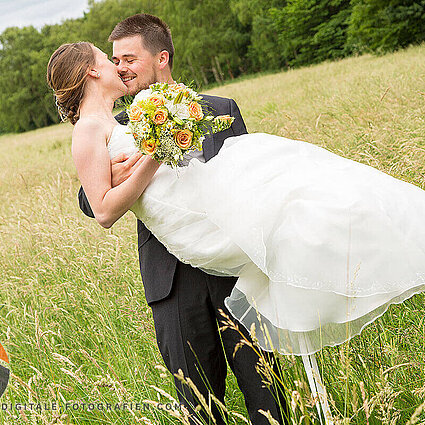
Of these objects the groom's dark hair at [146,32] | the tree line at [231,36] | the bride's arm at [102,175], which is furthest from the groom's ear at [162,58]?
the tree line at [231,36]

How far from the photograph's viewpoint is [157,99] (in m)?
1.76

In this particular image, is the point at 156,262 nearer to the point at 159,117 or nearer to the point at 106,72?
the point at 159,117

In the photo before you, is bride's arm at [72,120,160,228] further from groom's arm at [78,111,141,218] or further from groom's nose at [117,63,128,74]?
groom's nose at [117,63,128,74]

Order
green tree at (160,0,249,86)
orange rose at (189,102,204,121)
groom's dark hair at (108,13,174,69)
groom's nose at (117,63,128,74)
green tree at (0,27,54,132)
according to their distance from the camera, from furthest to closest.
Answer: green tree at (0,27,54,132)
green tree at (160,0,249,86)
groom's dark hair at (108,13,174,69)
groom's nose at (117,63,128,74)
orange rose at (189,102,204,121)

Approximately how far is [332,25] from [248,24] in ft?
39.6

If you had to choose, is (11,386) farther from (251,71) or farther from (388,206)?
(251,71)

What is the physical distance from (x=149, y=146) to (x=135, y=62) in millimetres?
1070

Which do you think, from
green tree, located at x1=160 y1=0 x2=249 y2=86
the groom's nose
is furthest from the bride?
green tree, located at x1=160 y1=0 x2=249 y2=86

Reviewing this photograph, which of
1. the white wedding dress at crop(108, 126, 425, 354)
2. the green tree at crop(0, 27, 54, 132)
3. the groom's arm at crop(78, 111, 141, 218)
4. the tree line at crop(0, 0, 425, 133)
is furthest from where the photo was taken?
the green tree at crop(0, 27, 54, 132)

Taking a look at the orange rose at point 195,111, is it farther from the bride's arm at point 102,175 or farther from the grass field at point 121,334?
the grass field at point 121,334

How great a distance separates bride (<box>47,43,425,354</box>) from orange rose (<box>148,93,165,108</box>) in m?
0.20

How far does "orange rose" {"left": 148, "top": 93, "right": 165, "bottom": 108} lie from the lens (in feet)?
5.74

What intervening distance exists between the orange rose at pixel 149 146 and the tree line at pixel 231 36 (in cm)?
2438

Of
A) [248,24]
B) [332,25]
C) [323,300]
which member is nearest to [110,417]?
[323,300]
